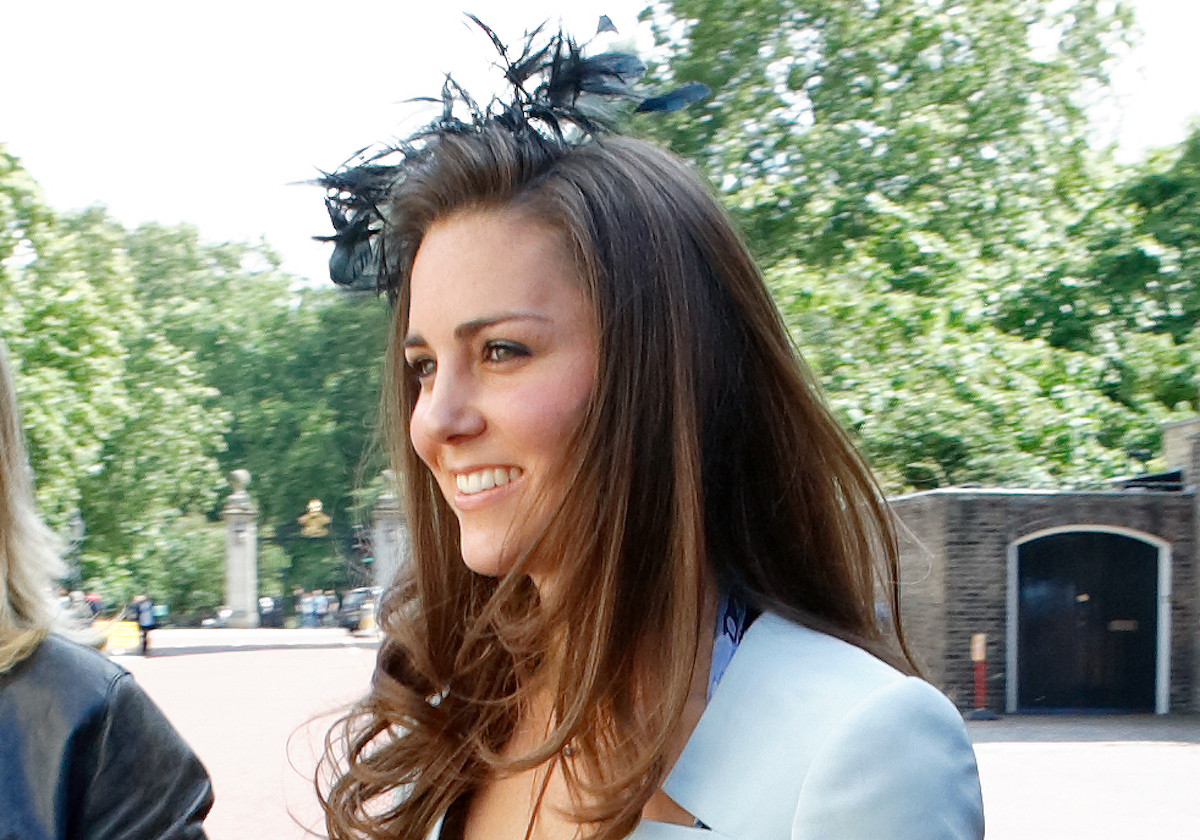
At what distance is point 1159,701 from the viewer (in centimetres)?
1588

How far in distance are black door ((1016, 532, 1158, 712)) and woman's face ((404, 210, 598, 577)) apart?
50.3ft

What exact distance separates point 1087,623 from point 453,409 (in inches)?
614

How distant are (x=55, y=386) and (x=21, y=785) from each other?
78.7 feet

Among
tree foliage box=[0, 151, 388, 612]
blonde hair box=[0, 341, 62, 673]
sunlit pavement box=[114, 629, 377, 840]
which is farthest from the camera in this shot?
tree foliage box=[0, 151, 388, 612]

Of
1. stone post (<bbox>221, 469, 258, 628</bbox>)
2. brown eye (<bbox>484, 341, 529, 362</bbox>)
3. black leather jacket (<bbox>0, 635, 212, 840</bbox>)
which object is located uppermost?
brown eye (<bbox>484, 341, 529, 362</bbox>)

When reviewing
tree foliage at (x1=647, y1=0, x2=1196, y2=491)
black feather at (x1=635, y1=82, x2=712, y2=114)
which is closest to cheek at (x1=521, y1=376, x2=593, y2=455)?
black feather at (x1=635, y1=82, x2=712, y2=114)

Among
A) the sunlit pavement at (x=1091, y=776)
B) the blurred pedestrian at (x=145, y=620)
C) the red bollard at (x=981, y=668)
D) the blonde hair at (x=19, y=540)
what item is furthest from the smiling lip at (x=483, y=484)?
the blurred pedestrian at (x=145, y=620)

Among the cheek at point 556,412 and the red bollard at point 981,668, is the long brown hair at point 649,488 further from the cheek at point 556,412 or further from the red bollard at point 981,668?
the red bollard at point 981,668

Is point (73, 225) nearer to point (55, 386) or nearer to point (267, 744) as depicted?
point (55, 386)

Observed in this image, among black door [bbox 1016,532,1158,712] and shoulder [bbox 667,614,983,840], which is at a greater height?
shoulder [bbox 667,614,983,840]

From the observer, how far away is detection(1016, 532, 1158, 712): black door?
622 inches

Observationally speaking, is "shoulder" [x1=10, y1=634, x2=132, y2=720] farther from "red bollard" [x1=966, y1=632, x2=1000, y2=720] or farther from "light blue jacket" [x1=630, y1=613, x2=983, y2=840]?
"red bollard" [x1=966, y1=632, x2=1000, y2=720]

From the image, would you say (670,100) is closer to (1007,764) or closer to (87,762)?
(87,762)

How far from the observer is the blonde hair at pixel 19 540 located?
2.18m
